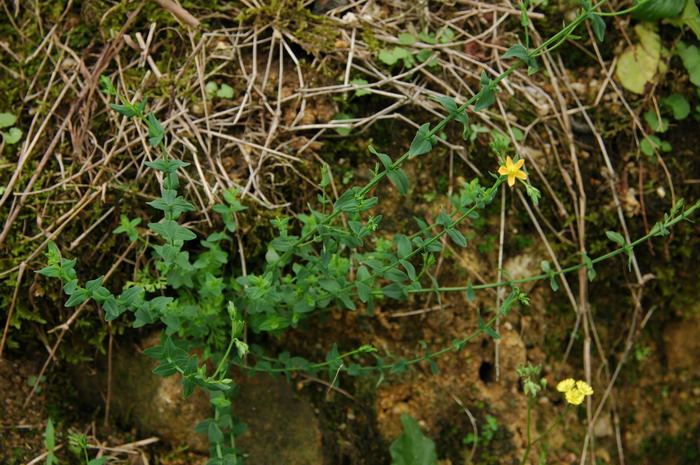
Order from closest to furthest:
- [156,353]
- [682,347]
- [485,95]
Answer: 1. [485,95]
2. [156,353]
3. [682,347]

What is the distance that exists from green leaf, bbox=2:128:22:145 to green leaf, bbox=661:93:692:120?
116 inches

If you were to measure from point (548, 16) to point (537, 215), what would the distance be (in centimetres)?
96

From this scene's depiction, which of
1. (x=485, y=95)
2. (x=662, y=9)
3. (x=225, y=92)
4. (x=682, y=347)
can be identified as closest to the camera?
(x=485, y=95)

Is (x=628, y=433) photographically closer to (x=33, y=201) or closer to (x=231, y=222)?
(x=231, y=222)

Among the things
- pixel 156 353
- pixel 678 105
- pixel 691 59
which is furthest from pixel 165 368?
pixel 691 59

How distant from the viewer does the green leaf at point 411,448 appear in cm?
271

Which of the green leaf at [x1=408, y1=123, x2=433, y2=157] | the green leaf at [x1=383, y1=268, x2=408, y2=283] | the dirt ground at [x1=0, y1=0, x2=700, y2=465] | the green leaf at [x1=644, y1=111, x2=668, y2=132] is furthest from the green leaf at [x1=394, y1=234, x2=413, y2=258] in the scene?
the green leaf at [x1=644, y1=111, x2=668, y2=132]

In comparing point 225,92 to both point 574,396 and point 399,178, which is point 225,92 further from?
point 574,396

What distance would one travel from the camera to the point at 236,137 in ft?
9.11

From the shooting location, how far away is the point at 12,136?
2752mm

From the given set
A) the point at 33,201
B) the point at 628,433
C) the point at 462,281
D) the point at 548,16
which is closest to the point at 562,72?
the point at 548,16

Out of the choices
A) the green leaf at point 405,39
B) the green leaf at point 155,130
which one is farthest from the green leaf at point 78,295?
the green leaf at point 405,39

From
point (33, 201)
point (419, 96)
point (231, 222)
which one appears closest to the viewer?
point (231, 222)

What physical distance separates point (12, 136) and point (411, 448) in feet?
7.06
